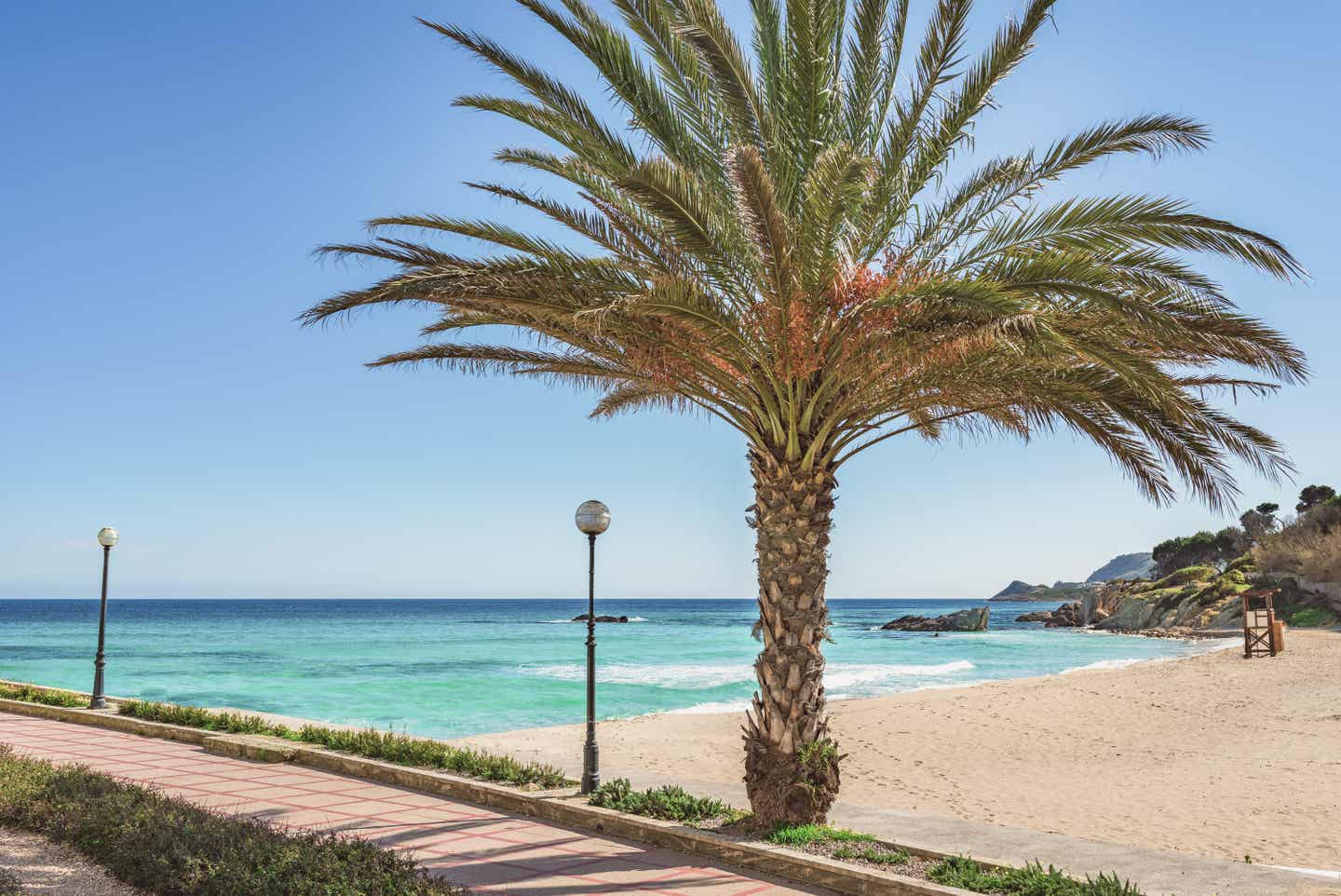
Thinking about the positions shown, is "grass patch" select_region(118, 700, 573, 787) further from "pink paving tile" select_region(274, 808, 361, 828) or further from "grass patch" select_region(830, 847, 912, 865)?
"grass patch" select_region(830, 847, 912, 865)

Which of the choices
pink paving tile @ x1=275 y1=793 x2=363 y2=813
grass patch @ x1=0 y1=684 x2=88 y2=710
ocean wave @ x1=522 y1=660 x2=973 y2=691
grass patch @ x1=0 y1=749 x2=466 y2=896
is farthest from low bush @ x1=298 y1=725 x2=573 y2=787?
ocean wave @ x1=522 y1=660 x2=973 y2=691

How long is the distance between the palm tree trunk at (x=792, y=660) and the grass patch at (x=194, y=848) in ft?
9.19

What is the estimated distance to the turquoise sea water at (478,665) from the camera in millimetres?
27703

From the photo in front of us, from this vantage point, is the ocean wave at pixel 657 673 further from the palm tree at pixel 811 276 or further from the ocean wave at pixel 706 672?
the palm tree at pixel 811 276

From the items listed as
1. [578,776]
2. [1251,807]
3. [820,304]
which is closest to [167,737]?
[578,776]

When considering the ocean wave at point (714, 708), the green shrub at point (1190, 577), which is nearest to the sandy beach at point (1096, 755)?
the ocean wave at point (714, 708)

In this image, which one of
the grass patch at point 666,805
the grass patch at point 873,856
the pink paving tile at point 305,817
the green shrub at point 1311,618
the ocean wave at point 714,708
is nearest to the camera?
the grass patch at point 873,856

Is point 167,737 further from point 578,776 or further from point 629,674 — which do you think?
point 629,674

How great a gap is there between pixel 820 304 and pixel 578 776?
6.47 metres

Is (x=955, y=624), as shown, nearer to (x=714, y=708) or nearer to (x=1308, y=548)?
(x=1308, y=548)

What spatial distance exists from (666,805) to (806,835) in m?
1.38

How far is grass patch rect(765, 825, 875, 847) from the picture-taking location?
6784 mm

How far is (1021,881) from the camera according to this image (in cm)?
578

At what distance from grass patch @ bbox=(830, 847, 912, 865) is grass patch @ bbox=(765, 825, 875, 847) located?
0.78ft
